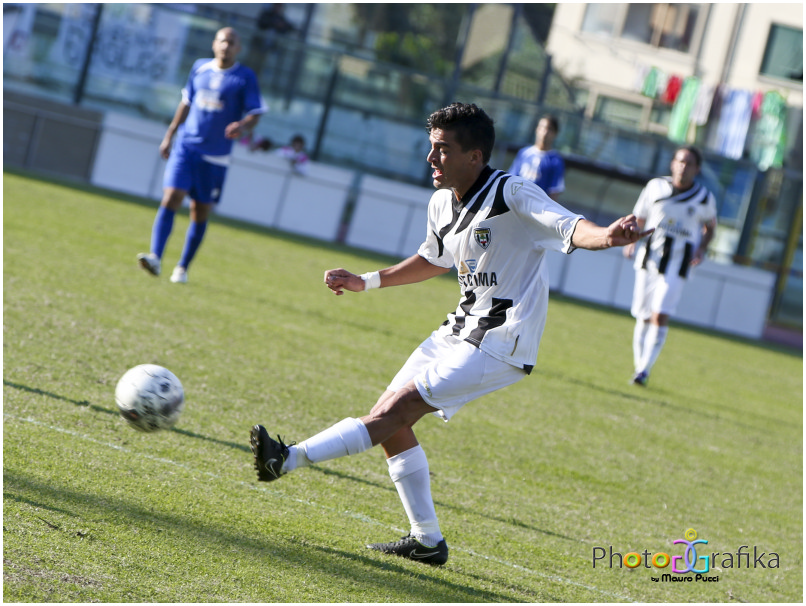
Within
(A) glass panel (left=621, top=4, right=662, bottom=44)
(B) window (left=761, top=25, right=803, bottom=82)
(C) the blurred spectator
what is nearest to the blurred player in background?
(C) the blurred spectator

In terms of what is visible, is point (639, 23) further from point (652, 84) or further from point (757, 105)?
point (757, 105)

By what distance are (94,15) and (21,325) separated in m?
14.7

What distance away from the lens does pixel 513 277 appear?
149 inches

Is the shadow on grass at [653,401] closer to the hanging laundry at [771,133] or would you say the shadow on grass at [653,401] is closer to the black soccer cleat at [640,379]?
the black soccer cleat at [640,379]

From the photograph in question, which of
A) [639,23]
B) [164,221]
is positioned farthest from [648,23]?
[164,221]

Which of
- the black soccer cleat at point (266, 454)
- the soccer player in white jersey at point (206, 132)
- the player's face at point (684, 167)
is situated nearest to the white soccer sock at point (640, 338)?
the player's face at point (684, 167)

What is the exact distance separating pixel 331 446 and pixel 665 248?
20.6ft

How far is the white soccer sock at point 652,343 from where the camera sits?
29.6 ft

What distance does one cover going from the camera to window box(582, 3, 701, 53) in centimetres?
3278

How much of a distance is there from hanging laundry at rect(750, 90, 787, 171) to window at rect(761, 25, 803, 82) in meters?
3.45

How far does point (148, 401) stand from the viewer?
12.9ft

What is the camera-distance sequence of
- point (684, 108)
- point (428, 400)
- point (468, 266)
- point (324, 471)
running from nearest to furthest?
point (428, 400) → point (468, 266) → point (324, 471) → point (684, 108)

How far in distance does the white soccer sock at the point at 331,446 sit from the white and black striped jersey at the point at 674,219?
6.12m

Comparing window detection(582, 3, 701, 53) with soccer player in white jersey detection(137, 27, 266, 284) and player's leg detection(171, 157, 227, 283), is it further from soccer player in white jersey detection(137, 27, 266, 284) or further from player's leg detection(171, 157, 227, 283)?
player's leg detection(171, 157, 227, 283)
